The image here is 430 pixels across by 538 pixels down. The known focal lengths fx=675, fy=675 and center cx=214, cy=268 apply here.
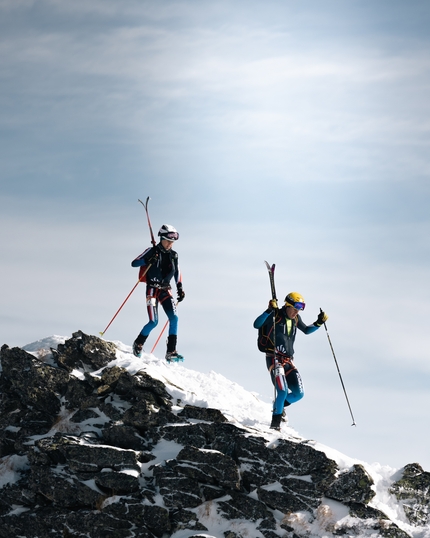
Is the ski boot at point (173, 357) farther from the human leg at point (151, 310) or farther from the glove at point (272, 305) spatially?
the glove at point (272, 305)

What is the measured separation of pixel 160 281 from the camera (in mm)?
21344

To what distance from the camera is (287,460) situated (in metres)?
16.7

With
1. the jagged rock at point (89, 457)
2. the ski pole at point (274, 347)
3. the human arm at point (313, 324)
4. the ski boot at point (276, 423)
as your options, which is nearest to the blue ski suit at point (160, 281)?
the ski pole at point (274, 347)

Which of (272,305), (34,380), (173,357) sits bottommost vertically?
(34,380)

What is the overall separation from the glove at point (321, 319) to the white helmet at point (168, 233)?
16.5 ft

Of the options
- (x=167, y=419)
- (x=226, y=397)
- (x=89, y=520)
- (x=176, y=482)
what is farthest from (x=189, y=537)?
(x=226, y=397)

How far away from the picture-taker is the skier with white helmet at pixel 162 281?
2112 centimetres

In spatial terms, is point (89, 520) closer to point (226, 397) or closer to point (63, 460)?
point (63, 460)

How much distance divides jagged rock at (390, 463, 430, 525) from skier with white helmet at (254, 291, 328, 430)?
11.3 ft

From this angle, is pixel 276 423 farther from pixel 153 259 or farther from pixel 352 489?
pixel 153 259

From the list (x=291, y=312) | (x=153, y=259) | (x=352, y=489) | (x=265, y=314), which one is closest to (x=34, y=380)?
(x=153, y=259)

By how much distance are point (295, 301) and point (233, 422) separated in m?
3.84

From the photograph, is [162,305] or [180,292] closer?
[162,305]

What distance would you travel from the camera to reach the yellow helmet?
1923 centimetres
